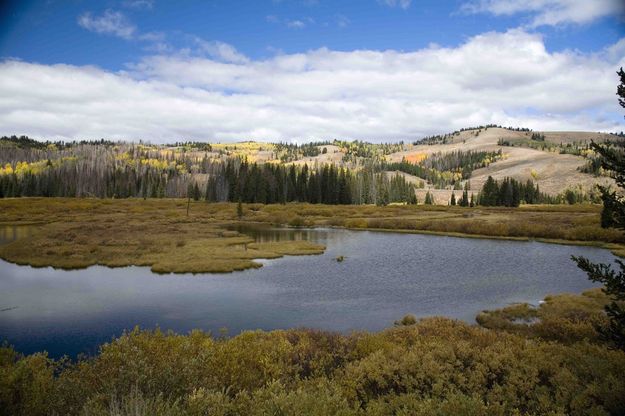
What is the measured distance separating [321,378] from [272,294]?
19919 millimetres

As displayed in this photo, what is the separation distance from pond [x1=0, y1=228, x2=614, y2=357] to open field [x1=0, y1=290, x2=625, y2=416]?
7406mm

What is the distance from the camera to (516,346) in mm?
17266

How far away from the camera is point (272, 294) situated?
1300 inches

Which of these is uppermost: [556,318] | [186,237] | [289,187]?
[289,187]

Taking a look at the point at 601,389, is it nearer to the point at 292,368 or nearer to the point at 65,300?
the point at 292,368

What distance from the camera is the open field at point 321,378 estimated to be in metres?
10.4

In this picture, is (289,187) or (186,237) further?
(289,187)

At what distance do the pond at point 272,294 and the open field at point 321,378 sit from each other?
7406 mm

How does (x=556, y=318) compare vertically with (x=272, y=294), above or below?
above

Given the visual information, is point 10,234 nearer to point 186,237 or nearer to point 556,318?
point 186,237

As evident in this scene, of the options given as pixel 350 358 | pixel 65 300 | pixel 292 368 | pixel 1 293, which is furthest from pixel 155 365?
pixel 1 293

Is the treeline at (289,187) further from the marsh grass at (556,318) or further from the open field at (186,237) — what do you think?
the marsh grass at (556,318)

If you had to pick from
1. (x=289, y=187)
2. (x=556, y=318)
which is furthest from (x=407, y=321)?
(x=289, y=187)

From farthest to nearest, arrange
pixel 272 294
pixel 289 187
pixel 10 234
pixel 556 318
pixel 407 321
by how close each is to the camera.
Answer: pixel 289 187
pixel 10 234
pixel 272 294
pixel 407 321
pixel 556 318
